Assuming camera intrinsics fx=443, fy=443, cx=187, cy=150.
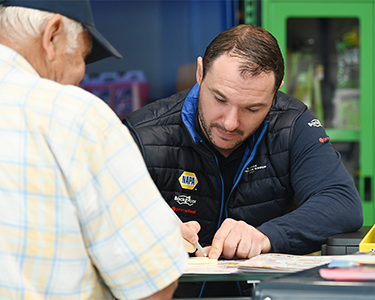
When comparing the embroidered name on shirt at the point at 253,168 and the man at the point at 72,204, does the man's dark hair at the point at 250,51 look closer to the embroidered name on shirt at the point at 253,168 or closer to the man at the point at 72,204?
the embroidered name on shirt at the point at 253,168

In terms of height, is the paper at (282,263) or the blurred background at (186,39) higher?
the blurred background at (186,39)

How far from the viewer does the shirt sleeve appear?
651 mm

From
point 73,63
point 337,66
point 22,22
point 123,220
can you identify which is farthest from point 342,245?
point 337,66

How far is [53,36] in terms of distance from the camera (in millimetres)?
748

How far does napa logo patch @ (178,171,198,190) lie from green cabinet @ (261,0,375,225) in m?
1.29

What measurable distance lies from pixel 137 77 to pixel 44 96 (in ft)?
6.03

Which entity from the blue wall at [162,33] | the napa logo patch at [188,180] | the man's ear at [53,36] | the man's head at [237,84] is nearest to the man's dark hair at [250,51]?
the man's head at [237,84]

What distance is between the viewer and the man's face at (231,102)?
1.40 meters

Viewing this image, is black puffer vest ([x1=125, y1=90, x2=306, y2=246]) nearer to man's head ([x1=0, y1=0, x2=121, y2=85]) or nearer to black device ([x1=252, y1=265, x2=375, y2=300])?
man's head ([x1=0, y1=0, x2=121, y2=85])

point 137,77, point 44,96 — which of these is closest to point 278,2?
point 137,77

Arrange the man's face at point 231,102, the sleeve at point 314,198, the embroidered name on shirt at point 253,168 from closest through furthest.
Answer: the sleeve at point 314,198
the man's face at point 231,102
the embroidered name on shirt at point 253,168

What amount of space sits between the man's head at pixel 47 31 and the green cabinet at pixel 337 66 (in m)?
1.83

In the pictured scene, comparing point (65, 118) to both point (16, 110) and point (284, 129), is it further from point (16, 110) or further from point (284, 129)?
point (284, 129)

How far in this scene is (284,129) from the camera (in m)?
1.57
